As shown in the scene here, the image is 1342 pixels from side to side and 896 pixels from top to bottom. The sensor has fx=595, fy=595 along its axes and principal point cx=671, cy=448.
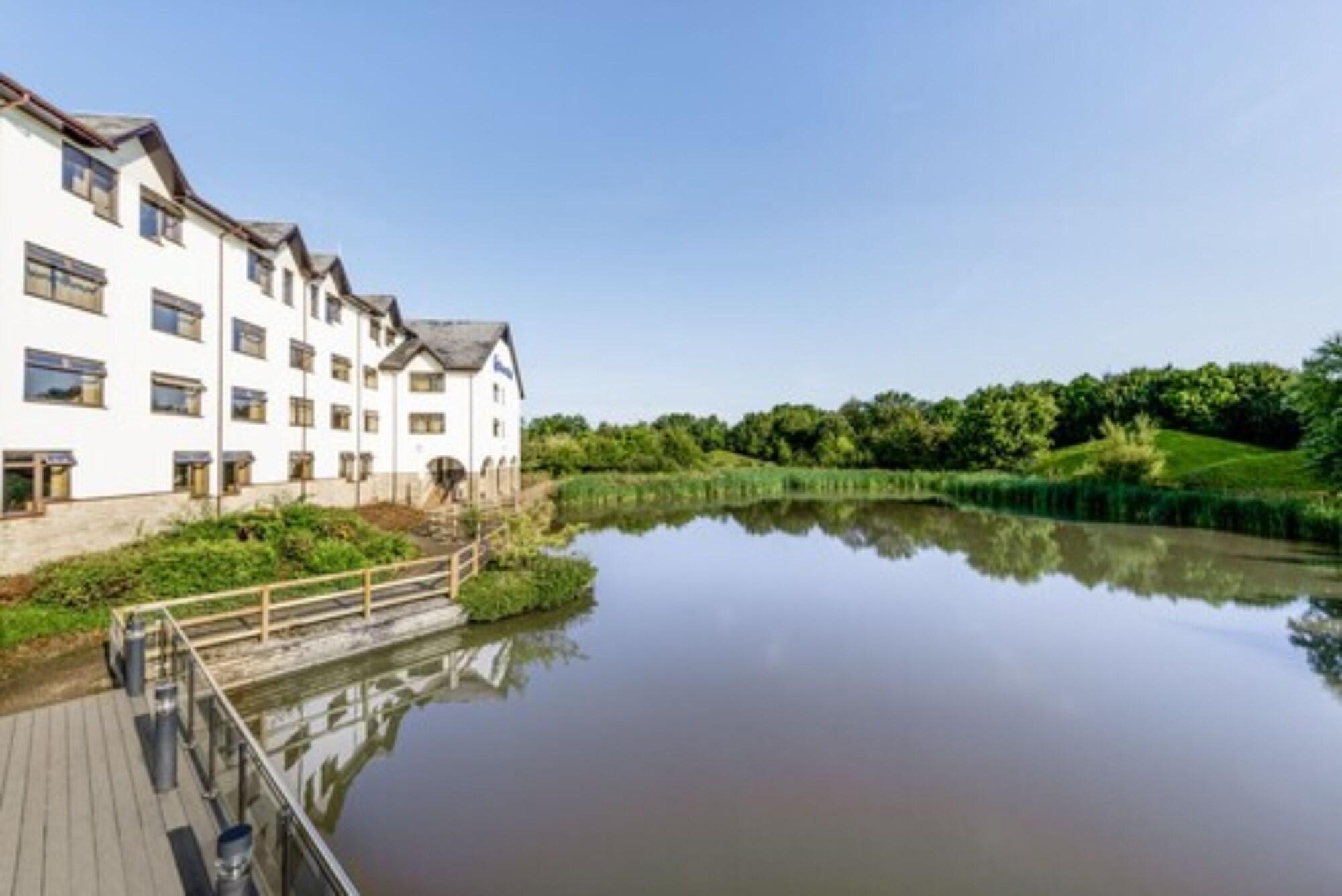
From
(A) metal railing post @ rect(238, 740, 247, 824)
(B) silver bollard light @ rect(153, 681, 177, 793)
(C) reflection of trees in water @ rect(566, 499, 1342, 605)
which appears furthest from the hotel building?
(C) reflection of trees in water @ rect(566, 499, 1342, 605)

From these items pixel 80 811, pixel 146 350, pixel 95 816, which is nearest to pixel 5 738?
pixel 80 811

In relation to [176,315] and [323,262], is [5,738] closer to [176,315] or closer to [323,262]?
[176,315]

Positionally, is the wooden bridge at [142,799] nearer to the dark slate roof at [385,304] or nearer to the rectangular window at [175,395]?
the rectangular window at [175,395]

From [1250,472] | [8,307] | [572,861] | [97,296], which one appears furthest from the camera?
[1250,472]

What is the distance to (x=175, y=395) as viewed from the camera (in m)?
16.8

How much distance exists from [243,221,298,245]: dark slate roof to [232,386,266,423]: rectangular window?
207 inches

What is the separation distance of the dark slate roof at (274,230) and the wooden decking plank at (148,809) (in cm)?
1851

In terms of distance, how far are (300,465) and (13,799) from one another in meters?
19.2

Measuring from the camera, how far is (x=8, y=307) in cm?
1212

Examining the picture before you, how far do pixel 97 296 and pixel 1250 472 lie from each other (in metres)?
61.6

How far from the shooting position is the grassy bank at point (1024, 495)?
27406 mm

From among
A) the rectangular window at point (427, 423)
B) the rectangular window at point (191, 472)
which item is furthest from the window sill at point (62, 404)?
the rectangular window at point (427, 423)

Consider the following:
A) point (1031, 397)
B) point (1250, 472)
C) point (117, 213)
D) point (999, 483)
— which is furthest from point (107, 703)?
point (1031, 397)

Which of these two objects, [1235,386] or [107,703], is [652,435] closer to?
[107,703]
